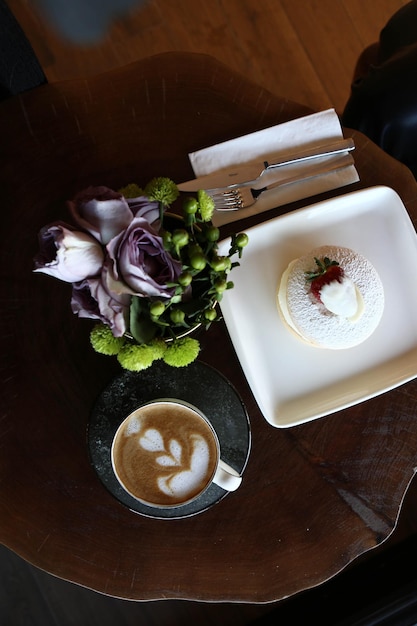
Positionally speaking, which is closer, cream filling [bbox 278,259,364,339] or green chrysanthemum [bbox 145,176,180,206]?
green chrysanthemum [bbox 145,176,180,206]

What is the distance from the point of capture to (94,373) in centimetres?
84

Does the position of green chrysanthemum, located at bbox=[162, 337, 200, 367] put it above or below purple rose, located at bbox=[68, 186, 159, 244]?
below

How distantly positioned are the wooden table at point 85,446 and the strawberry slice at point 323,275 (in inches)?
5.2

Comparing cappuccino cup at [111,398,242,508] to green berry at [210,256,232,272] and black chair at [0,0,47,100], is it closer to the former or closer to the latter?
green berry at [210,256,232,272]

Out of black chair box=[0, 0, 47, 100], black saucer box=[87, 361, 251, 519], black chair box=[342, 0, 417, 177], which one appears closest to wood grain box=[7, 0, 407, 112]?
black chair box=[342, 0, 417, 177]

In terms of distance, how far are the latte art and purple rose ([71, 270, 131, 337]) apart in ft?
0.79

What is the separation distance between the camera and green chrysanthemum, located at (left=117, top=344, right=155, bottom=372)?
63 cm

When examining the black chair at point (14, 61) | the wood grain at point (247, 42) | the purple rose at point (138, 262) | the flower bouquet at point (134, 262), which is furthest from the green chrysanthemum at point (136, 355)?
the wood grain at point (247, 42)

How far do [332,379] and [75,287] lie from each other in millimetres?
450

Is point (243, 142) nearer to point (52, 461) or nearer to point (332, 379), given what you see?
point (332, 379)

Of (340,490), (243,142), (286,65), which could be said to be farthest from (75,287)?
(286,65)

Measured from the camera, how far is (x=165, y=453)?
79 cm

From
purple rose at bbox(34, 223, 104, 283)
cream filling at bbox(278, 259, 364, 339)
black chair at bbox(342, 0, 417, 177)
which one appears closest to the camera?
purple rose at bbox(34, 223, 104, 283)

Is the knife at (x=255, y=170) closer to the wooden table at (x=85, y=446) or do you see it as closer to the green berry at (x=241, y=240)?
the wooden table at (x=85, y=446)
